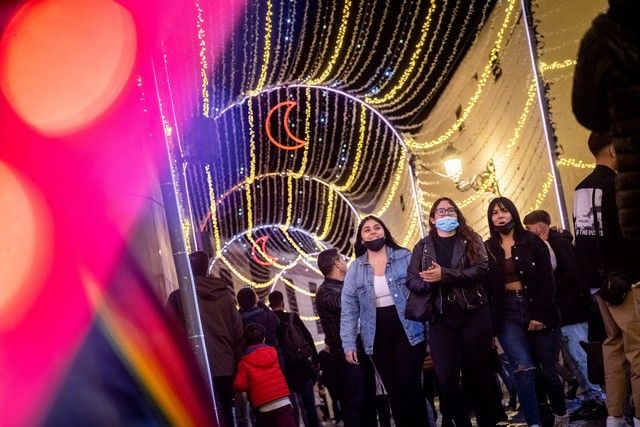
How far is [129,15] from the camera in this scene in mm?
6434

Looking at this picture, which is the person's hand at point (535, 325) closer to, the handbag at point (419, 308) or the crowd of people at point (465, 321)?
the crowd of people at point (465, 321)

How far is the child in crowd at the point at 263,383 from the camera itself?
8734 millimetres

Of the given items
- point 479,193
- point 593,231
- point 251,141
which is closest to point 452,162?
point 479,193

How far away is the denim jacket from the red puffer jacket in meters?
1.17

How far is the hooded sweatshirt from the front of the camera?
8.48 m

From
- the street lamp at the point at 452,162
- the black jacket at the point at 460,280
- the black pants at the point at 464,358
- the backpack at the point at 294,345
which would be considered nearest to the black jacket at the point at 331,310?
the black jacket at the point at 460,280

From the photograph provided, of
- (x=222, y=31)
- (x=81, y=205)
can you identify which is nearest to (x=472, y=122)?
(x=222, y=31)

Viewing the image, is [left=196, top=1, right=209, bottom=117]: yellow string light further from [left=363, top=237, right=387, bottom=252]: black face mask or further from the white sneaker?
the white sneaker

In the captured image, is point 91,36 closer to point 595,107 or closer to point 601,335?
point 595,107

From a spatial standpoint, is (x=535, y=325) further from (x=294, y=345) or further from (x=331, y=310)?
(x=294, y=345)

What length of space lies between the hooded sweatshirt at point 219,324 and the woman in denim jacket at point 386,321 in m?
1.22

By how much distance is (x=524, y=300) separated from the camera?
7.50 metres

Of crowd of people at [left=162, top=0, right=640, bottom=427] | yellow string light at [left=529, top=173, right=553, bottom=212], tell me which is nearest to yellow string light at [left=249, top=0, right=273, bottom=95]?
crowd of people at [left=162, top=0, right=640, bottom=427]

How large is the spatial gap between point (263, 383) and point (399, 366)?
1.82m
